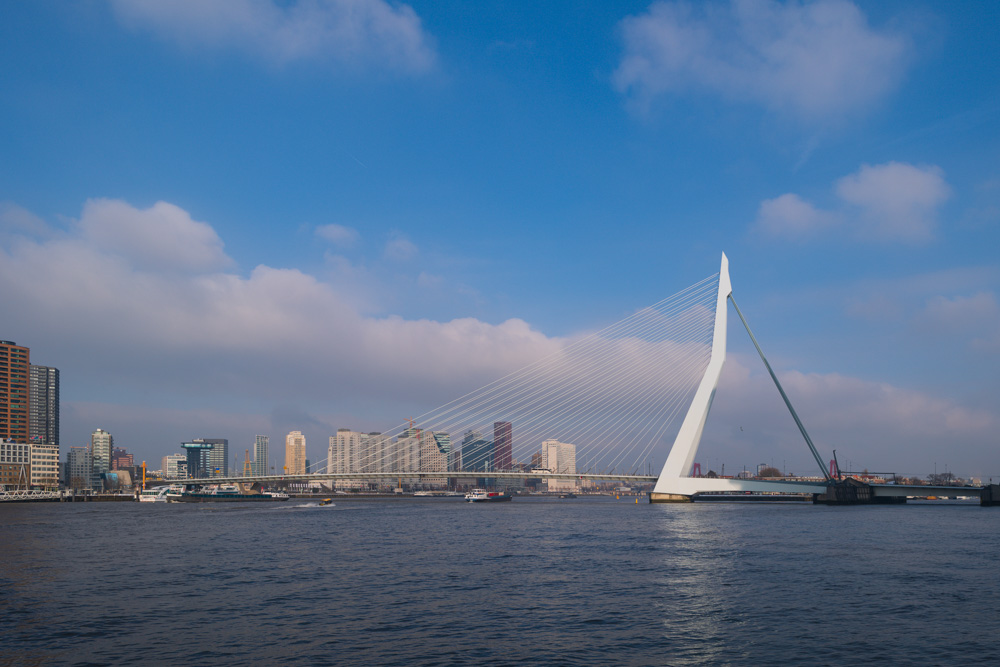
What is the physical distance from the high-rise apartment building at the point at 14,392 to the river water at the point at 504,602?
164 meters

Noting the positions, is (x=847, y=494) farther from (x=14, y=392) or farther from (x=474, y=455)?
(x=14, y=392)

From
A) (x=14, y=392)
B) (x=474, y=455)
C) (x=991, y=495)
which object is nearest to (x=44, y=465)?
(x=14, y=392)

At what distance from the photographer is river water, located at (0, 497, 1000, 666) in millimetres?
13539

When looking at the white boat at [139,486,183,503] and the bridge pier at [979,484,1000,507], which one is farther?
the white boat at [139,486,183,503]

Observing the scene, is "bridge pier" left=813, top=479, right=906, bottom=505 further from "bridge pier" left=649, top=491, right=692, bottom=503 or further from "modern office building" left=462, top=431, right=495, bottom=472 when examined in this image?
"modern office building" left=462, top=431, right=495, bottom=472

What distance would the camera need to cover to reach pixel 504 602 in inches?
724

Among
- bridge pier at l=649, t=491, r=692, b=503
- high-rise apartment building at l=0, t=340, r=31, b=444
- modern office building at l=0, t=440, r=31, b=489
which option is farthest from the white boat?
bridge pier at l=649, t=491, r=692, b=503

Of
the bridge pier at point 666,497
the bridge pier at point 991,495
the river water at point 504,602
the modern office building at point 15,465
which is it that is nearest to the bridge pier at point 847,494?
the bridge pier at point 991,495

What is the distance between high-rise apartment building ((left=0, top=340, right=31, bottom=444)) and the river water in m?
164

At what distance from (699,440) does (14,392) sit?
173583mm

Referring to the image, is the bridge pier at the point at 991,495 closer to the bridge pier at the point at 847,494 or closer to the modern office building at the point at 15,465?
the bridge pier at the point at 847,494

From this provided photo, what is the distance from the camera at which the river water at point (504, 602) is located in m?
13.5

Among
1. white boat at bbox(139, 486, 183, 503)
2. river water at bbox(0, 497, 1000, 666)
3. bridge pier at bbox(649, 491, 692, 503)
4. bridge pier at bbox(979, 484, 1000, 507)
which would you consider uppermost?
river water at bbox(0, 497, 1000, 666)

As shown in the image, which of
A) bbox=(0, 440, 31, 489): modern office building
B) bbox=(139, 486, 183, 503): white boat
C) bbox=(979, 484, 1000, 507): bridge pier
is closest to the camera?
bbox=(979, 484, 1000, 507): bridge pier
